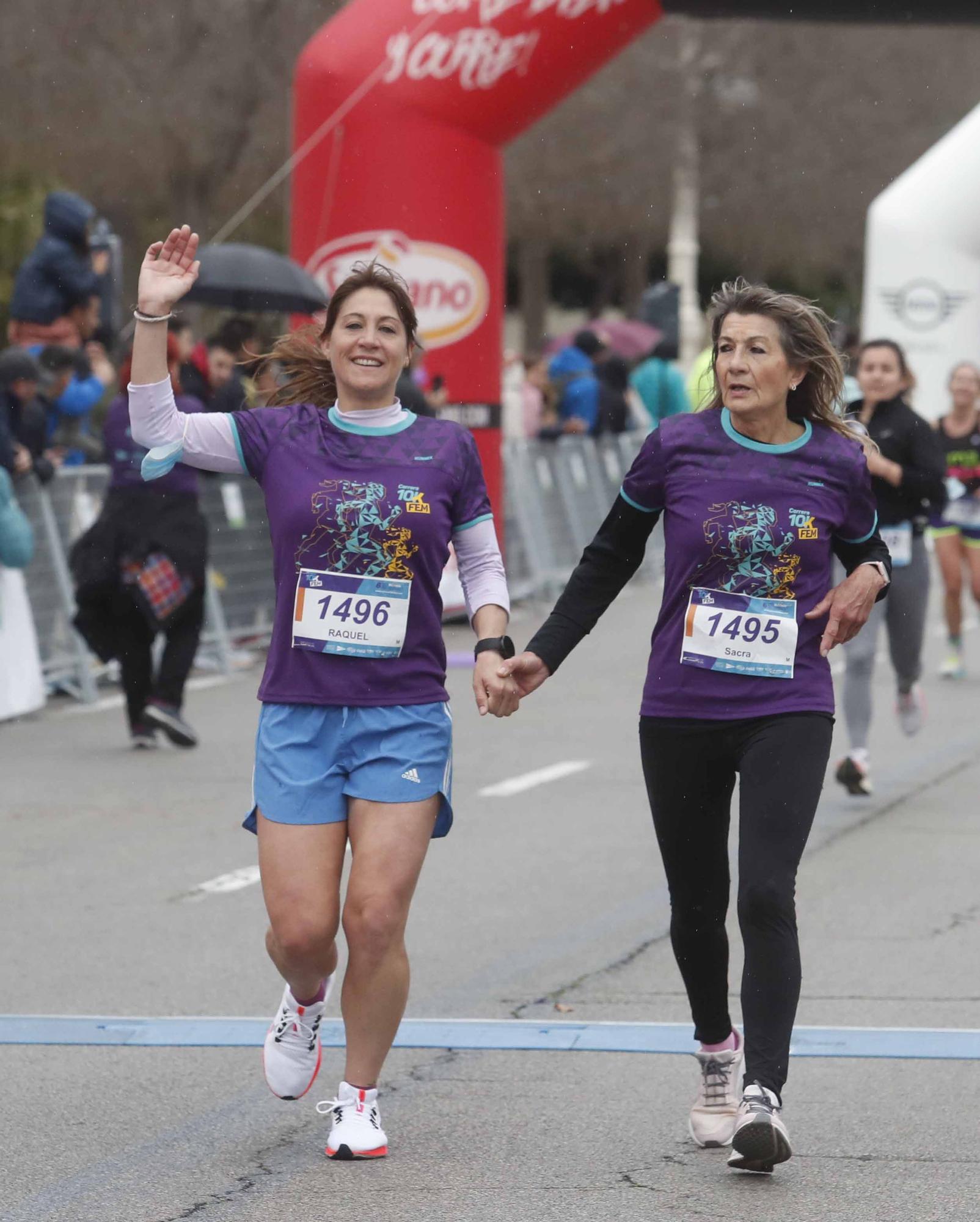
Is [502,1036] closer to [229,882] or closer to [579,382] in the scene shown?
[229,882]

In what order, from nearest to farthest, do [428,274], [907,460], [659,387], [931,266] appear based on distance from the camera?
[907,460] < [428,274] < [659,387] < [931,266]

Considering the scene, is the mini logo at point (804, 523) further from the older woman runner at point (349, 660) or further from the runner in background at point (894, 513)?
the runner in background at point (894, 513)

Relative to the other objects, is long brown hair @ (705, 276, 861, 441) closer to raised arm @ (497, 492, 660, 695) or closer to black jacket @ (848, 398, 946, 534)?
raised arm @ (497, 492, 660, 695)

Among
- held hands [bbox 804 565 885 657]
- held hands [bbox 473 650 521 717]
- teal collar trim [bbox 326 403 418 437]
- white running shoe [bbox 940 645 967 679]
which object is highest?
teal collar trim [bbox 326 403 418 437]

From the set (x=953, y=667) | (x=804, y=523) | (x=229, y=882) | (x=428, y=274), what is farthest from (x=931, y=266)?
(x=804, y=523)

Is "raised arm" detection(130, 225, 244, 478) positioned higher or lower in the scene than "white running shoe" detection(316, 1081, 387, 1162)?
higher

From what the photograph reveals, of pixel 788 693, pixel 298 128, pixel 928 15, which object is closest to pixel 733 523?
pixel 788 693

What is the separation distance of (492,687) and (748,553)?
2.02 ft

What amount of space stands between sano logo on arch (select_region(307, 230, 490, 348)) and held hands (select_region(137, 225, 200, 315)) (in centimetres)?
975

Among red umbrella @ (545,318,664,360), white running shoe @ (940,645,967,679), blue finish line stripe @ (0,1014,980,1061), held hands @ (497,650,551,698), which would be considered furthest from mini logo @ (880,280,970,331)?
held hands @ (497,650,551,698)

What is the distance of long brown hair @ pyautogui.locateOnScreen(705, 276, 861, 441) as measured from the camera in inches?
194

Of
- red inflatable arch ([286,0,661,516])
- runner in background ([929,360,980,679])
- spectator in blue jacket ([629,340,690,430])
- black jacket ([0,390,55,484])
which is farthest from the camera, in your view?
spectator in blue jacket ([629,340,690,430])

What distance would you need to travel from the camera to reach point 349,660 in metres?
4.84

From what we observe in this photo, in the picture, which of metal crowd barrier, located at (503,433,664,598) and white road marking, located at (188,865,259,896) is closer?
white road marking, located at (188,865,259,896)
